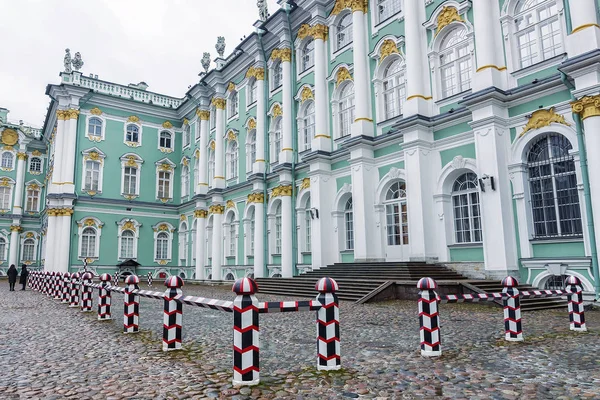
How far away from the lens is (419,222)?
1609 centimetres

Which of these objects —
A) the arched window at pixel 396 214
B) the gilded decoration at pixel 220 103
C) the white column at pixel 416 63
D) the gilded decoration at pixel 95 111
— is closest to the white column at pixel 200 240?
the gilded decoration at pixel 220 103

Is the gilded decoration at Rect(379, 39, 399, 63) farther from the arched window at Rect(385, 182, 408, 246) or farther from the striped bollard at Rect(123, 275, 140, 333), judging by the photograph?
the striped bollard at Rect(123, 275, 140, 333)

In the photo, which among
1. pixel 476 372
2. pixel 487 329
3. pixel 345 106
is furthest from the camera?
pixel 345 106

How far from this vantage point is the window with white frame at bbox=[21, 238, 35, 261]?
141ft

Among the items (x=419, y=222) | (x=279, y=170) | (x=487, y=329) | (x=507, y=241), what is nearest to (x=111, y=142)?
(x=279, y=170)

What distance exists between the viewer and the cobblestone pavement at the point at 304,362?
4.79 meters

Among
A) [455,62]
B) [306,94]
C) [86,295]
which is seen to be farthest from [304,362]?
[306,94]

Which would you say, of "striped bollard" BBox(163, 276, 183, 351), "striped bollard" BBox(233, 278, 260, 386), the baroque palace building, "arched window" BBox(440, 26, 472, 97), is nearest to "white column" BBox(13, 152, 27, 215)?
the baroque palace building

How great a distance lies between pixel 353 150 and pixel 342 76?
387 centimetres

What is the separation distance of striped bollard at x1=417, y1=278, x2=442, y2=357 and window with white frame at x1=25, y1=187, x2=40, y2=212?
45.7m

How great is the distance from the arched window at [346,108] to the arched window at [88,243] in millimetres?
20428

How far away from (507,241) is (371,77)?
9075 mm

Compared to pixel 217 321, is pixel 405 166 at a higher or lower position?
higher

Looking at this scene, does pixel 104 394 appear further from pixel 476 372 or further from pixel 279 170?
pixel 279 170
